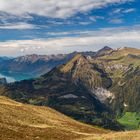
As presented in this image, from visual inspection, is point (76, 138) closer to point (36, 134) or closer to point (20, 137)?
point (36, 134)

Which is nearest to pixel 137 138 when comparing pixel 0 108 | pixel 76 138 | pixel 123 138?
pixel 123 138

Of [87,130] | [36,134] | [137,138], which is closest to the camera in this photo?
[137,138]

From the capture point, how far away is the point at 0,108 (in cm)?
7312

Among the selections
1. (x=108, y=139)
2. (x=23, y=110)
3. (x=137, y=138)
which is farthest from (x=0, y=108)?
(x=137, y=138)

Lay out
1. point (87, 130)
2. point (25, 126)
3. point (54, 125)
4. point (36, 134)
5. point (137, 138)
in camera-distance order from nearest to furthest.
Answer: point (137, 138)
point (36, 134)
point (25, 126)
point (54, 125)
point (87, 130)

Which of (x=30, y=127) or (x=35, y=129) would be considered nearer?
(x=35, y=129)

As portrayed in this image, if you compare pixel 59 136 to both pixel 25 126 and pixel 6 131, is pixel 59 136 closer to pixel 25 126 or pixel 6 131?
pixel 25 126

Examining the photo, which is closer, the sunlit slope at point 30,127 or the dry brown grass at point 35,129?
the sunlit slope at point 30,127

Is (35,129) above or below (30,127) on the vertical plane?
below

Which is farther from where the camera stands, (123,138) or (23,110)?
(23,110)

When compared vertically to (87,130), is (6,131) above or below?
above

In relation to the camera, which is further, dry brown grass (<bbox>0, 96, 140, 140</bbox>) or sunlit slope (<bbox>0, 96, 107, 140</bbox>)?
dry brown grass (<bbox>0, 96, 140, 140</bbox>)

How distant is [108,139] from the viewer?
186ft

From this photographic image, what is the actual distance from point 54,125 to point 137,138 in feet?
75.1
